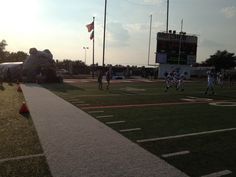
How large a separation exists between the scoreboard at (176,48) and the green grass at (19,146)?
44226 mm

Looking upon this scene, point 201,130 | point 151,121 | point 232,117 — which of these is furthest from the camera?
point 232,117

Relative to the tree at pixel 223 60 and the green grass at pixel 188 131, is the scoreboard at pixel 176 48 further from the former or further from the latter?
the tree at pixel 223 60

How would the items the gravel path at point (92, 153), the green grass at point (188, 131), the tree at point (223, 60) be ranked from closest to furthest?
the gravel path at point (92, 153)
the green grass at point (188, 131)
the tree at point (223, 60)

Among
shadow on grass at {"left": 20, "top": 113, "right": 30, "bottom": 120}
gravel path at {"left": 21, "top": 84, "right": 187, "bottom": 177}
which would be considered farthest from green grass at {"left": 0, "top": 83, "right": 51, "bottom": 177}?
gravel path at {"left": 21, "top": 84, "right": 187, "bottom": 177}

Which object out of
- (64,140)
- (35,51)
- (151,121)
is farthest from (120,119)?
(35,51)

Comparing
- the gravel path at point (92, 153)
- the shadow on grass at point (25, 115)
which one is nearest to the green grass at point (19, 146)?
the shadow on grass at point (25, 115)

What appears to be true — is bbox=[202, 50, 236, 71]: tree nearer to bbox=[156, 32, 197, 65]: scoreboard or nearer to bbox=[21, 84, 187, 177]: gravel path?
bbox=[156, 32, 197, 65]: scoreboard

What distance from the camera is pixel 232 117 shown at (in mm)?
13117

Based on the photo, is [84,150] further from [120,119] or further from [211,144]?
[120,119]

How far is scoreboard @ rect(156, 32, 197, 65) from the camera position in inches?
2184

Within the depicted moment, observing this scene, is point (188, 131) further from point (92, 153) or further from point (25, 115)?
point (25, 115)

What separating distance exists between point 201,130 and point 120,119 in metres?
2.84

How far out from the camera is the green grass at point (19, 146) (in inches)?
254

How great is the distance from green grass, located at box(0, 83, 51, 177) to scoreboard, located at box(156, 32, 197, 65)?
4423cm
